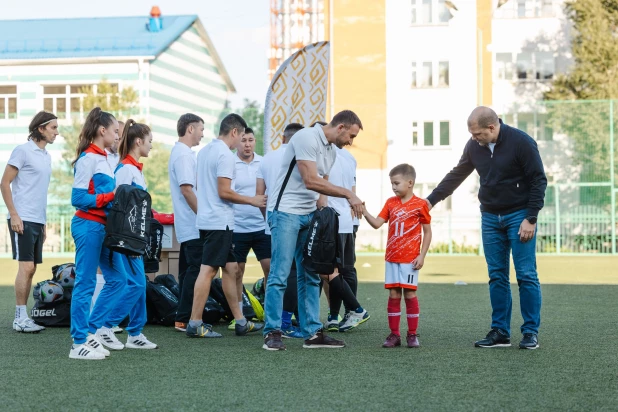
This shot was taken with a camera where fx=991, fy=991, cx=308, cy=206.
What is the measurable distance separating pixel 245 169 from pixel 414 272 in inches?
101

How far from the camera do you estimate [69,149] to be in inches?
1291

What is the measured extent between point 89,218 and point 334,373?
6.92 feet

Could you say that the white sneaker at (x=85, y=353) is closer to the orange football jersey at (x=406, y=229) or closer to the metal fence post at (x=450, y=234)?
the orange football jersey at (x=406, y=229)

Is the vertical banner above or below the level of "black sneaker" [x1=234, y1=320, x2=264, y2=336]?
above

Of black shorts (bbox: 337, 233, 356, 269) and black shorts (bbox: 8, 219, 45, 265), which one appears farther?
black shorts (bbox: 337, 233, 356, 269)

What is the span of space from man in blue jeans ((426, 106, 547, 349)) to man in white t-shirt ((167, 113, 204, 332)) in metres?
2.63

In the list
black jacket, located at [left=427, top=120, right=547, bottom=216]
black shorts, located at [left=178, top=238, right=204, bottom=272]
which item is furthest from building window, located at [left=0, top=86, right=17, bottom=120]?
black jacket, located at [left=427, top=120, right=547, bottom=216]

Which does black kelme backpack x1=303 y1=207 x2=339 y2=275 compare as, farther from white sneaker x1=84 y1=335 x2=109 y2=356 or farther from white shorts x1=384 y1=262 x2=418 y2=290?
white sneaker x1=84 y1=335 x2=109 y2=356

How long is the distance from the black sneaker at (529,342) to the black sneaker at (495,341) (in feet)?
0.56

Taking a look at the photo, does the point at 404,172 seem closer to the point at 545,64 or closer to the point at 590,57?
the point at 590,57

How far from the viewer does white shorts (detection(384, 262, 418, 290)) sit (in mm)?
7773

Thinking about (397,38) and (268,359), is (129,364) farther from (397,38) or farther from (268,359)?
(397,38)

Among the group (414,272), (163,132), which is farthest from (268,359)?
(163,132)

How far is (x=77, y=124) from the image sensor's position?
109ft
